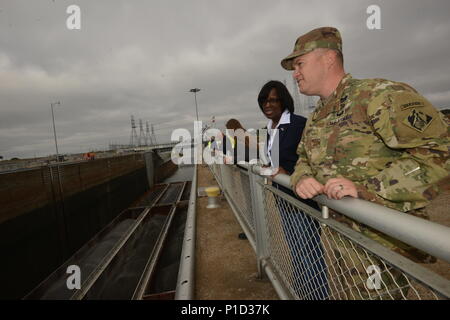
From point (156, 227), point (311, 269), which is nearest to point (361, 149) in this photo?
point (311, 269)

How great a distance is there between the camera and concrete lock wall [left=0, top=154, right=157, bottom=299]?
931cm

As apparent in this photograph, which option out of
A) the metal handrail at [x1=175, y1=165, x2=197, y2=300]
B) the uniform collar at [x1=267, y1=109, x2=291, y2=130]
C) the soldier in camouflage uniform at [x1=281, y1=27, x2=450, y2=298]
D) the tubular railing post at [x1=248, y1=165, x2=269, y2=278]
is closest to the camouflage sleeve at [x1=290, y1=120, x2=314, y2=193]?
the soldier in camouflage uniform at [x1=281, y1=27, x2=450, y2=298]

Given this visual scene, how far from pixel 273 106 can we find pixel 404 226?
211 cm

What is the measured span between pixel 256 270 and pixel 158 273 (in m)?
5.55

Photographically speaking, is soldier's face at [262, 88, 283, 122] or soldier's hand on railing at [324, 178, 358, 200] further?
soldier's face at [262, 88, 283, 122]

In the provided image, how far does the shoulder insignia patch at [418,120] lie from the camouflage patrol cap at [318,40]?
0.80 metres

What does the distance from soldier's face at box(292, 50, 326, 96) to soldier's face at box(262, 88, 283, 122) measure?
2.74 feet

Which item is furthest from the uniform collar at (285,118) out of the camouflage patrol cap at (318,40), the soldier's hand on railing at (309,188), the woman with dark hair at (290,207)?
the soldier's hand on railing at (309,188)

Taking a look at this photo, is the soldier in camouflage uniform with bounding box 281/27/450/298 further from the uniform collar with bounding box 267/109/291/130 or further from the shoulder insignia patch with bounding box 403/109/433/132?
the uniform collar with bounding box 267/109/291/130

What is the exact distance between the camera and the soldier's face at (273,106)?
2734 mm

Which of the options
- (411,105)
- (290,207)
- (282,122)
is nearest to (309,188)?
(411,105)

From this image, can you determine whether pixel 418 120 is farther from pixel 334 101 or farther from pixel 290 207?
pixel 290 207

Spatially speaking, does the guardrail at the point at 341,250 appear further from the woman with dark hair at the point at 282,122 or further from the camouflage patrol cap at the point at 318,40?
the camouflage patrol cap at the point at 318,40

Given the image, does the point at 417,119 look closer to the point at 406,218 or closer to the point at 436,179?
the point at 436,179
